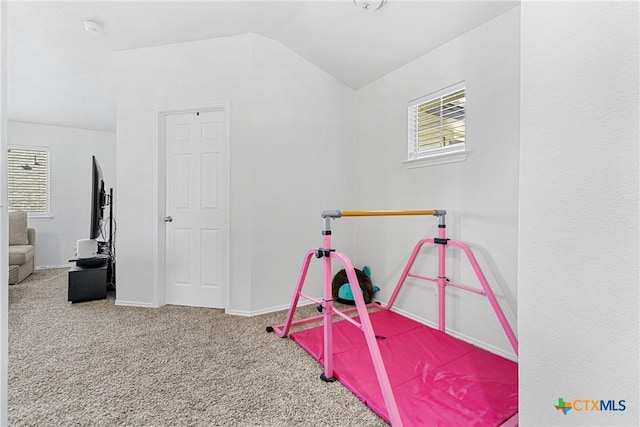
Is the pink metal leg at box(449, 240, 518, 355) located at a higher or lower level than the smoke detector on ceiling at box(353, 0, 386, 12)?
lower

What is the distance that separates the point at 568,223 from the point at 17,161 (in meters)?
6.82

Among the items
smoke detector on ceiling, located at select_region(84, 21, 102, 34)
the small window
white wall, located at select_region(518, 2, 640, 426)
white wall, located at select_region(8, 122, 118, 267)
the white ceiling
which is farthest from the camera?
white wall, located at select_region(8, 122, 118, 267)

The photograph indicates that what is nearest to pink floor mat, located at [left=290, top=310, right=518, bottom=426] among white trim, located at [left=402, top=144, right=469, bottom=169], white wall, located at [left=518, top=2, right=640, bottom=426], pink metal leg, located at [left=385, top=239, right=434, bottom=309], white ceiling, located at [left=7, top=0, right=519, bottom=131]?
pink metal leg, located at [left=385, top=239, right=434, bottom=309]

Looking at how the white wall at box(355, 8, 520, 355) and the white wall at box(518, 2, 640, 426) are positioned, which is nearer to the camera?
the white wall at box(518, 2, 640, 426)

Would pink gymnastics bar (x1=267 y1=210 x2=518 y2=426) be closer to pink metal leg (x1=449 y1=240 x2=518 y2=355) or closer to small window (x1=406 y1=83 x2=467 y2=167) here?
pink metal leg (x1=449 y1=240 x2=518 y2=355)

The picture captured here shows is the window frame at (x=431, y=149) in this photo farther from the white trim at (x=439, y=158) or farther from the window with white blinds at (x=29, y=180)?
the window with white blinds at (x=29, y=180)

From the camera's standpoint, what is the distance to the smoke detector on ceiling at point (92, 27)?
96.8 inches

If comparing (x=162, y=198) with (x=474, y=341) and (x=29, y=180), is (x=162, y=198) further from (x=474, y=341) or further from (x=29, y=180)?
(x=29, y=180)

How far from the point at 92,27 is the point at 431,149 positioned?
3046mm

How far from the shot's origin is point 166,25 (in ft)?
8.39

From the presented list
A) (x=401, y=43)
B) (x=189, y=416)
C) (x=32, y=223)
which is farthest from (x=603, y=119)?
(x=32, y=223)

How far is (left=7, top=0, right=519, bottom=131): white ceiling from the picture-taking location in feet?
7.16

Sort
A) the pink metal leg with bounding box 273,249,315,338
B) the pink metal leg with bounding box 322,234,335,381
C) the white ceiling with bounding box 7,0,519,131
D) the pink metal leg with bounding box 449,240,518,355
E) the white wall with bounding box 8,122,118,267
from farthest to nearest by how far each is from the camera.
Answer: the white wall with bounding box 8,122,118,267, the white ceiling with bounding box 7,0,519,131, the pink metal leg with bounding box 273,249,315,338, the pink metal leg with bounding box 449,240,518,355, the pink metal leg with bounding box 322,234,335,381

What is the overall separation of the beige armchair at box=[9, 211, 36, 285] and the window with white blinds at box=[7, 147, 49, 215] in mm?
589
